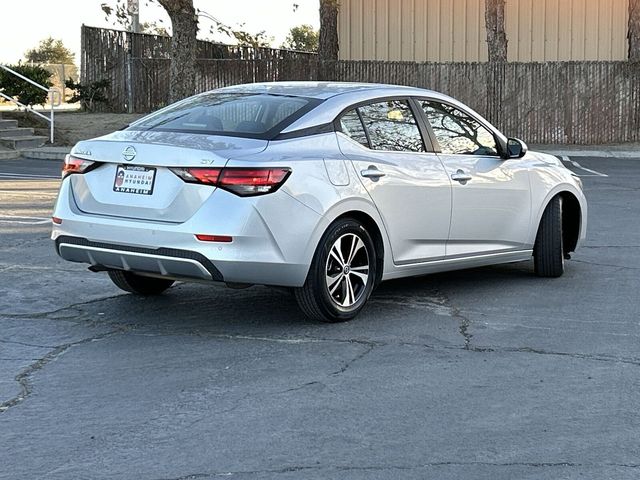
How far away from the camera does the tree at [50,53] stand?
198ft

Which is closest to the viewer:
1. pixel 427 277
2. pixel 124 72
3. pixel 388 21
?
pixel 427 277

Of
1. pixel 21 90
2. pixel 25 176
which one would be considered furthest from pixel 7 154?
pixel 21 90

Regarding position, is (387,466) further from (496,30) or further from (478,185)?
(496,30)

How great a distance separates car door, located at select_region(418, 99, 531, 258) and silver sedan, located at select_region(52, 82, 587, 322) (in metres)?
0.01

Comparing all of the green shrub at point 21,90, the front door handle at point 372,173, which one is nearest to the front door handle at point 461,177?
the front door handle at point 372,173

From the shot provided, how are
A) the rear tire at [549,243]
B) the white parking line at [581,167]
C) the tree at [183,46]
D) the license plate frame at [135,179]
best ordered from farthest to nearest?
the tree at [183,46], the white parking line at [581,167], the rear tire at [549,243], the license plate frame at [135,179]

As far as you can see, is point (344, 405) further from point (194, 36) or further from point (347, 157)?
point (194, 36)

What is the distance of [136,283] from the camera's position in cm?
831

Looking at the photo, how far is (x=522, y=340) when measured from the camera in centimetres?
710

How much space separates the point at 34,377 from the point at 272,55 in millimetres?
31259

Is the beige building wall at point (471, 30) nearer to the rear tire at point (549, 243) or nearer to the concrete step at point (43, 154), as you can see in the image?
the concrete step at point (43, 154)

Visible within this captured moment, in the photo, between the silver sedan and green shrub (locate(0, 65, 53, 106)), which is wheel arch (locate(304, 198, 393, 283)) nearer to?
the silver sedan

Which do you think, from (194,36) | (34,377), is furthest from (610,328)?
(194,36)

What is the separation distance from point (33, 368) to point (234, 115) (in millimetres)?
2255
